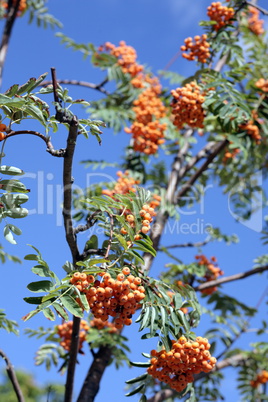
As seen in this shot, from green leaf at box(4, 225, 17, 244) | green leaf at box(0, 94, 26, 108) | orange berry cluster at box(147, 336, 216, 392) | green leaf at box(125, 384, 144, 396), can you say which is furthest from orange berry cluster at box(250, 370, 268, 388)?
green leaf at box(0, 94, 26, 108)

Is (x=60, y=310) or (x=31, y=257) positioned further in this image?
(x=31, y=257)

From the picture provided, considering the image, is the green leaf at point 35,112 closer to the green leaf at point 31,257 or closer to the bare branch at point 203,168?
the green leaf at point 31,257

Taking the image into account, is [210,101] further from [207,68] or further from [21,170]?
[21,170]

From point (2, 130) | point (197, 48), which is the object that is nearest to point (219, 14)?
point (197, 48)

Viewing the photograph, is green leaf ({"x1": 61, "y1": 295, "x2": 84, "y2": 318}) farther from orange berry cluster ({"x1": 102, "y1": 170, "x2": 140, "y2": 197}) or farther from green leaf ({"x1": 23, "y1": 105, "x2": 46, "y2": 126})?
orange berry cluster ({"x1": 102, "y1": 170, "x2": 140, "y2": 197})

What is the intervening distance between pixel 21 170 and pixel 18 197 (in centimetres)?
12

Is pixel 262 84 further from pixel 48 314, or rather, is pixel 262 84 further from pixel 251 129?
pixel 48 314

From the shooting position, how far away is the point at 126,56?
582 cm

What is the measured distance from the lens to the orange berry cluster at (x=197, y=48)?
14.3 feet

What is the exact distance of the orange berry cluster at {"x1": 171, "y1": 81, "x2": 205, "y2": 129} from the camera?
379 cm

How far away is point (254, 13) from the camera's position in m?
7.49

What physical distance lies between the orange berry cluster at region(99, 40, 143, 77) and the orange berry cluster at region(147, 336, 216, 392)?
3929 mm

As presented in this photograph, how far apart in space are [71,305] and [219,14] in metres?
3.28

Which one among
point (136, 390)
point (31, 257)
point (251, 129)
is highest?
point (251, 129)
